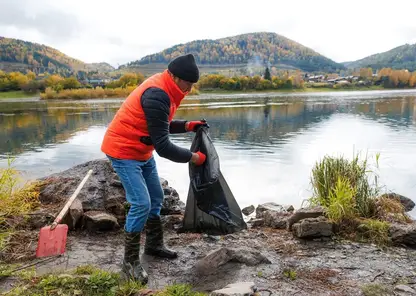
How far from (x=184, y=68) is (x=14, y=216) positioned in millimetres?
3237

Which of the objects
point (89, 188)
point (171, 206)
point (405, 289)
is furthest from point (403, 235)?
point (89, 188)

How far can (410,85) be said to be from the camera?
343 feet

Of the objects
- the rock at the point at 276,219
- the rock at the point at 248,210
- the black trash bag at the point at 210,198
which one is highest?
the black trash bag at the point at 210,198

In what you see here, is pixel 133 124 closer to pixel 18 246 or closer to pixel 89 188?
pixel 18 246

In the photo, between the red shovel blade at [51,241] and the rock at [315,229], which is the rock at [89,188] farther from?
the rock at [315,229]

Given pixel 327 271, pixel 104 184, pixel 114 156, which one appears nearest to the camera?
pixel 114 156

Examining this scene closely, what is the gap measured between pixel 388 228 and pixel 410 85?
114 metres

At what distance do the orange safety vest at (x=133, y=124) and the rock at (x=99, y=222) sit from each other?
172cm

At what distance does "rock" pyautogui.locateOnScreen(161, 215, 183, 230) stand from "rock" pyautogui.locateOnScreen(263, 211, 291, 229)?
1426 millimetres

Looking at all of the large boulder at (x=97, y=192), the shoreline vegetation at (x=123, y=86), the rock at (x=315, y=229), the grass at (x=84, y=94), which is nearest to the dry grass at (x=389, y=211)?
the rock at (x=315, y=229)

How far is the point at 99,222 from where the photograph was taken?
5.12 metres

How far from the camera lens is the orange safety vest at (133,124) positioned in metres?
3.56

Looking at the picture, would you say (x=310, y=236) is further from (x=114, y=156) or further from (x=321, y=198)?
(x=114, y=156)

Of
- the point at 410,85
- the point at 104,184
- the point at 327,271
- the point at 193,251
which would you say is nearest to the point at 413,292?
the point at 327,271
